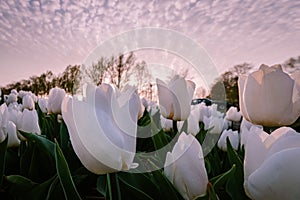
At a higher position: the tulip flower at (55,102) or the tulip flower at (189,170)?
the tulip flower at (55,102)

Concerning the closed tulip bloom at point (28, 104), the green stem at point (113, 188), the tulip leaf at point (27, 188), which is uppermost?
the closed tulip bloom at point (28, 104)

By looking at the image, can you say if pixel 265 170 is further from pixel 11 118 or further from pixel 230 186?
pixel 11 118

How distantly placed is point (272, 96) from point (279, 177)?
0.35m

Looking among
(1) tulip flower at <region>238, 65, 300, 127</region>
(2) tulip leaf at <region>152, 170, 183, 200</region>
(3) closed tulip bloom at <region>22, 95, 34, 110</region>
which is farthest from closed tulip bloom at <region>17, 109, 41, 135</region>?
(3) closed tulip bloom at <region>22, 95, 34, 110</region>

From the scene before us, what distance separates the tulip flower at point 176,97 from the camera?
1.04 metres

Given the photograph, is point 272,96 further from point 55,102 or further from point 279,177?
point 55,102

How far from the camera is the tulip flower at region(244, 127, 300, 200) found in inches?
15.4

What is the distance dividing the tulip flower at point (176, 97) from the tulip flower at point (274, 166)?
589 mm

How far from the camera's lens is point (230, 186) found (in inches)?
23.3

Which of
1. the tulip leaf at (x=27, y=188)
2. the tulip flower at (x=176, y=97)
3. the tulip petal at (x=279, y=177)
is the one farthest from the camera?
the tulip flower at (x=176, y=97)

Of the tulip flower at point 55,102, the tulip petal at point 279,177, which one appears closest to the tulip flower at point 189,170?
the tulip petal at point 279,177

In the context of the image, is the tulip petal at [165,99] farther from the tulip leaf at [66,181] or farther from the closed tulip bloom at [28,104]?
the closed tulip bloom at [28,104]

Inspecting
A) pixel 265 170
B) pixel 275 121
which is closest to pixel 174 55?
pixel 275 121

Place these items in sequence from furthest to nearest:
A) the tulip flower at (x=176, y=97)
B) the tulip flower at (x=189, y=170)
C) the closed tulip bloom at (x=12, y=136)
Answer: the tulip flower at (x=176, y=97) < the closed tulip bloom at (x=12, y=136) < the tulip flower at (x=189, y=170)
